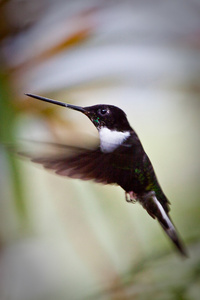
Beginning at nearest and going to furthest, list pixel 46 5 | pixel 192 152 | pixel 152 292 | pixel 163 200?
1. pixel 163 200
2. pixel 152 292
3. pixel 46 5
4. pixel 192 152

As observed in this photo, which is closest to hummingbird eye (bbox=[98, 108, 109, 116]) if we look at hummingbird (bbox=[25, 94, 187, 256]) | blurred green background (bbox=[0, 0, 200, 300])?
hummingbird (bbox=[25, 94, 187, 256])

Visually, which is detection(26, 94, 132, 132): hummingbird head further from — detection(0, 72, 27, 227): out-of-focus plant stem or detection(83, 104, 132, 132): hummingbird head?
detection(0, 72, 27, 227): out-of-focus plant stem

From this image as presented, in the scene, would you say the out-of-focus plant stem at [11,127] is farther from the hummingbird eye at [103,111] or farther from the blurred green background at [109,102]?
the hummingbird eye at [103,111]

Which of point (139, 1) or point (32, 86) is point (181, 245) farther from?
point (139, 1)

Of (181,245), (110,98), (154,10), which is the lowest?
(181,245)

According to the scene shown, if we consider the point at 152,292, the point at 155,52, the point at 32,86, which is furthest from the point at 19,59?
the point at 152,292

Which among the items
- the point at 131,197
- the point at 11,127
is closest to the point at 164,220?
the point at 131,197

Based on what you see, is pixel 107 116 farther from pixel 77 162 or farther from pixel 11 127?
pixel 11 127

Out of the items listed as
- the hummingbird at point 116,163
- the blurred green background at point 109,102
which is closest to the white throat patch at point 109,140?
the hummingbird at point 116,163
